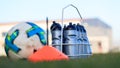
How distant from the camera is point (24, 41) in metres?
6.89

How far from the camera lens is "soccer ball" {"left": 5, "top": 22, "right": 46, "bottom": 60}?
22.6ft

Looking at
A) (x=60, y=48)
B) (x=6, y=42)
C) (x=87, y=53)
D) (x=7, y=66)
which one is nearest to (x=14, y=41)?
(x=6, y=42)

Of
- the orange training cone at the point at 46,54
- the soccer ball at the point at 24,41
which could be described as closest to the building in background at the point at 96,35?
the soccer ball at the point at 24,41

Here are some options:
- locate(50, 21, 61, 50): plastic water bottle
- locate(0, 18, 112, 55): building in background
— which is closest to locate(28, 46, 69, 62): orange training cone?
locate(50, 21, 61, 50): plastic water bottle

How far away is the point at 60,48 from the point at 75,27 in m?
0.44

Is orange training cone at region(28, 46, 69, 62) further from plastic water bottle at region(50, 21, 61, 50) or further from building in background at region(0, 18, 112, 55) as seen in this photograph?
building in background at region(0, 18, 112, 55)

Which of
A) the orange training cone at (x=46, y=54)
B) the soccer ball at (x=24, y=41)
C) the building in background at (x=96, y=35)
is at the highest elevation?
the building in background at (x=96, y=35)

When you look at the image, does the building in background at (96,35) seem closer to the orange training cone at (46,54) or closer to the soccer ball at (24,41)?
the soccer ball at (24,41)

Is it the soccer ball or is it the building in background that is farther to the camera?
the building in background

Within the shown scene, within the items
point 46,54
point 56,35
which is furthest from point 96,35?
point 46,54

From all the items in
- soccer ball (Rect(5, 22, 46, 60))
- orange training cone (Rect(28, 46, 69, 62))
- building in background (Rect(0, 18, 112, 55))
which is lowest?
orange training cone (Rect(28, 46, 69, 62))

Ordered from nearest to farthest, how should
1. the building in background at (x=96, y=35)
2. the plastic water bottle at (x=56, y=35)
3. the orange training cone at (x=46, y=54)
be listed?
1. the orange training cone at (x=46, y=54)
2. the plastic water bottle at (x=56, y=35)
3. the building in background at (x=96, y=35)

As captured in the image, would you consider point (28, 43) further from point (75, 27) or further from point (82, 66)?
point (82, 66)

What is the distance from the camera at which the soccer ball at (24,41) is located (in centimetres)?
688
